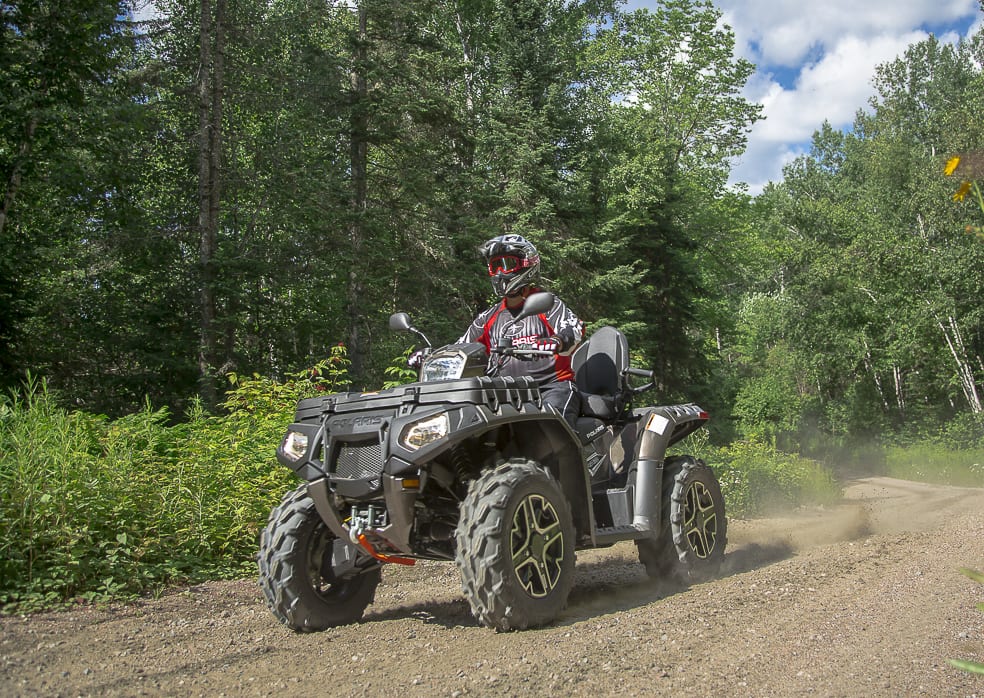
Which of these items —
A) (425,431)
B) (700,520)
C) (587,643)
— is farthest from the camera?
(700,520)

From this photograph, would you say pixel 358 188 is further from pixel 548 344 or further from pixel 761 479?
pixel 548 344

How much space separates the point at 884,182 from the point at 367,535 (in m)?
34.8

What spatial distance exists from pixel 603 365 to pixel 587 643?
2.74 m

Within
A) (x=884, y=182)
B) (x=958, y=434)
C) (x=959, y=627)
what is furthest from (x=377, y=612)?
(x=884, y=182)

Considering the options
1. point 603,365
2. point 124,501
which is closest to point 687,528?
point 603,365

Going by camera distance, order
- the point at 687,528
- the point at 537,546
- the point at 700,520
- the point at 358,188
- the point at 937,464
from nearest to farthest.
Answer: the point at 537,546
the point at 687,528
the point at 700,520
the point at 358,188
the point at 937,464

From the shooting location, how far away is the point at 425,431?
431 centimetres

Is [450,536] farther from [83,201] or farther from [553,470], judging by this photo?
[83,201]

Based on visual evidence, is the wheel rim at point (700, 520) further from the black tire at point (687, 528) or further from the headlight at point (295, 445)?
the headlight at point (295, 445)

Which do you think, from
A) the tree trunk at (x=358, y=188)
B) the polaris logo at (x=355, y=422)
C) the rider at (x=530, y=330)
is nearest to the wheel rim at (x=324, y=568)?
the polaris logo at (x=355, y=422)

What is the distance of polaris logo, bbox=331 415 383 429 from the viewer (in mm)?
4516

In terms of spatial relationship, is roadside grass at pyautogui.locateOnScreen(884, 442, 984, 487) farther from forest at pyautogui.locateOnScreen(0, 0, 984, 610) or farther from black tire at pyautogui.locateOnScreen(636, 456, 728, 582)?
black tire at pyautogui.locateOnScreen(636, 456, 728, 582)

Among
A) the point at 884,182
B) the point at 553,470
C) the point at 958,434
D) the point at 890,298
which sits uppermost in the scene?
the point at 884,182

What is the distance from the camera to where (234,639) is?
470 cm
